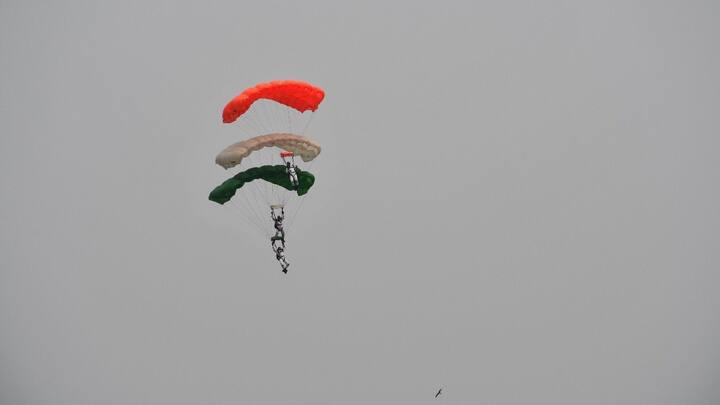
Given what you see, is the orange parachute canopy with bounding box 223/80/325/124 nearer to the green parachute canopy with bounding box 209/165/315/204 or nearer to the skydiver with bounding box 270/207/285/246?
the green parachute canopy with bounding box 209/165/315/204

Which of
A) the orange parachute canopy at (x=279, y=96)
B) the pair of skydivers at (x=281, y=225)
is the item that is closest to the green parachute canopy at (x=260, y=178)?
the pair of skydivers at (x=281, y=225)

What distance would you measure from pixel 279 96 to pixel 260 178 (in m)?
3.11

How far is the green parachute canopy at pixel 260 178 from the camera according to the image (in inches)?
902

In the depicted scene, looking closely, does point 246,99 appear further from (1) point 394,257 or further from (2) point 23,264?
(2) point 23,264

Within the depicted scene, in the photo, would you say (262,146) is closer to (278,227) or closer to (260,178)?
(260,178)

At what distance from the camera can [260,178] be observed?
23594 millimetres

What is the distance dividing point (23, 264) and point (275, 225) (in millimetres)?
93228

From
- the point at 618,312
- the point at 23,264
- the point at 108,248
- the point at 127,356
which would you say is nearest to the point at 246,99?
the point at 127,356

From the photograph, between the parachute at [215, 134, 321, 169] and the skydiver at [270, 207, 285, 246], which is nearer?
the parachute at [215, 134, 321, 169]

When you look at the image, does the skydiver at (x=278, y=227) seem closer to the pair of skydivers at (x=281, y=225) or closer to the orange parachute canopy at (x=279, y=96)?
the pair of skydivers at (x=281, y=225)

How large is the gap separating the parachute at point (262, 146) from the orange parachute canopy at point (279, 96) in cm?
99

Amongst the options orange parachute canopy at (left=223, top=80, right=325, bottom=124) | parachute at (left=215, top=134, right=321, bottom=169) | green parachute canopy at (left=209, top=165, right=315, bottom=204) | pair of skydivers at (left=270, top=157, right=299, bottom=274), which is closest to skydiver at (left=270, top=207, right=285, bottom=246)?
pair of skydivers at (left=270, top=157, right=299, bottom=274)

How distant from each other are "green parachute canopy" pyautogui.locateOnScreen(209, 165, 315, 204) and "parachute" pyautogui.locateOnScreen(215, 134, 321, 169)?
102cm

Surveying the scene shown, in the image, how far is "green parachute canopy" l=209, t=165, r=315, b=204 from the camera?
2291 centimetres
